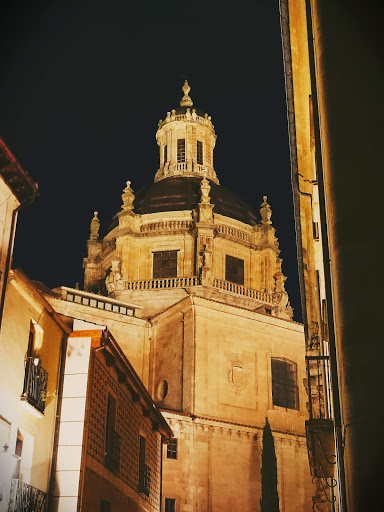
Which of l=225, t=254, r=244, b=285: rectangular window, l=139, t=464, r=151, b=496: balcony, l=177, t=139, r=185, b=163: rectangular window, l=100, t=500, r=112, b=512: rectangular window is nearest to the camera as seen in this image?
l=100, t=500, r=112, b=512: rectangular window

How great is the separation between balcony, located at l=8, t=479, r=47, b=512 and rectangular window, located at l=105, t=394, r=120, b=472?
349 cm

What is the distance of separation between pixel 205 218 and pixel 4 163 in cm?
2978

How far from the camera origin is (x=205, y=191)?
46.7 meters

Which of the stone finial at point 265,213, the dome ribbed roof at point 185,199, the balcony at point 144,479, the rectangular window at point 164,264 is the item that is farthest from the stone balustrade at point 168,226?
the balcony at point 144,479

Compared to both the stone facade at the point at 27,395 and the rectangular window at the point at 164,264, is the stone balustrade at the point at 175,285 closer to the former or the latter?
the rectangular window at the point at 164,264

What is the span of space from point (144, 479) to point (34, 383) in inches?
337

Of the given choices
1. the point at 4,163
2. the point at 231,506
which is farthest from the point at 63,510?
the point at 231,506

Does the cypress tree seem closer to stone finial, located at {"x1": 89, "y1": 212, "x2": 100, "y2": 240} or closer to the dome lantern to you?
stone finial, located at {"x1": 89, "y1": 212, "x2": 100, "y2": 240}

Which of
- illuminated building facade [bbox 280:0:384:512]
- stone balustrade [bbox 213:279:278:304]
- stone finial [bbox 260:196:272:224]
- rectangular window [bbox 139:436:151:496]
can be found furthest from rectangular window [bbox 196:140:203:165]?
illuminated building facade [bbox 280:0:384:512]

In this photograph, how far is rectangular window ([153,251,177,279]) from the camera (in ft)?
145

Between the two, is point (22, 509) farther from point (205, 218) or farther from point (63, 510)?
point (205, 218)

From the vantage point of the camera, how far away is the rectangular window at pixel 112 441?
17.7 metres

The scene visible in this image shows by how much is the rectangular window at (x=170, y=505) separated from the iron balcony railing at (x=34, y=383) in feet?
63.7

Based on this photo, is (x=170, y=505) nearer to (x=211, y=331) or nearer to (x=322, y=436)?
(x=211, y=331)
